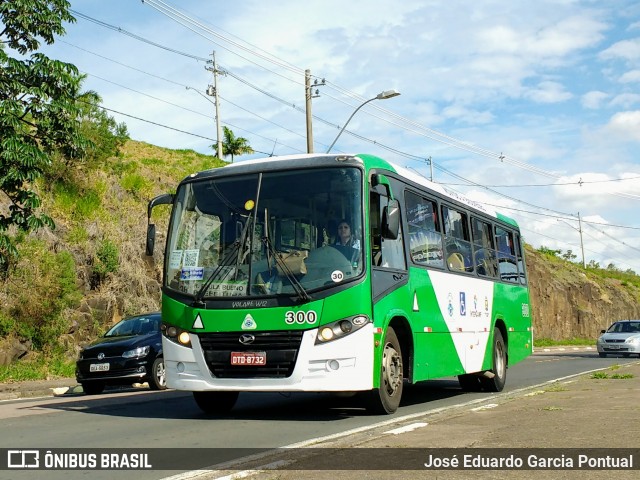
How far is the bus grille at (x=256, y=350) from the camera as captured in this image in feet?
33.4

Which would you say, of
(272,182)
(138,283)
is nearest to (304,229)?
(272,182)

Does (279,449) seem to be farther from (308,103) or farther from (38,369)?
(308,103)

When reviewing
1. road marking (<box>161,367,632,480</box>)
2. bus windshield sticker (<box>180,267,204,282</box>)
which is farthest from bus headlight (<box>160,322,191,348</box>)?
road marking (<box>161,367,632,480</box>)

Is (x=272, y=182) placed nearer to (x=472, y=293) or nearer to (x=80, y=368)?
(x=472, y=293)

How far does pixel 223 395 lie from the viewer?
12055 millimetres

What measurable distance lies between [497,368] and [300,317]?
7119 mm

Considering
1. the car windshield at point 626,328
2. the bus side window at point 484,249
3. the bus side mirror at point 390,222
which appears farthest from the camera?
the car windshield at point 626,328

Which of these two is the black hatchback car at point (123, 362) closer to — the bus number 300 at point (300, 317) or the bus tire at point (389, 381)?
the bus tire at point (389, 381)

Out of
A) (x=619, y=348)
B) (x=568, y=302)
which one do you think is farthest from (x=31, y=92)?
(x=568, y=302)

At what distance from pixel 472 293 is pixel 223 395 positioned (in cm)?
503

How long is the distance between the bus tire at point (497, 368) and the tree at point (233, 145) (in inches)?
2407

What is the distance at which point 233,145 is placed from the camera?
76.6 metres

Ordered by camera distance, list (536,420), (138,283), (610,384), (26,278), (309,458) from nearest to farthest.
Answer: (309,458) → (536,420) → (610,384) → (26,278) → (138,283)

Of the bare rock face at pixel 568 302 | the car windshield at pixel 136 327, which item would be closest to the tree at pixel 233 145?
the bare rock face at pixel 568 302
